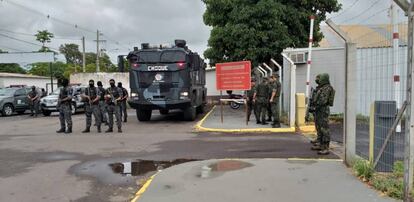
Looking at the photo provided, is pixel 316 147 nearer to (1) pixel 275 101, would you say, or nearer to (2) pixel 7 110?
(1) pixel 275 101

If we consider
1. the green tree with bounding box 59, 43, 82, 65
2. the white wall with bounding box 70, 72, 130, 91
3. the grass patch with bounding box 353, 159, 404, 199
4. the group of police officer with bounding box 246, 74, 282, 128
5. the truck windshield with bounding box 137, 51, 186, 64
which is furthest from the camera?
the green tree with bounding box 59, 43, 82, 65

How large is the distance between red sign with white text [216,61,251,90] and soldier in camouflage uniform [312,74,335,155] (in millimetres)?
6953

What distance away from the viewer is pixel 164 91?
18.1m

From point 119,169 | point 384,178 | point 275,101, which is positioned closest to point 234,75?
point 275,101

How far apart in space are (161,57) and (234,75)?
3.06 m

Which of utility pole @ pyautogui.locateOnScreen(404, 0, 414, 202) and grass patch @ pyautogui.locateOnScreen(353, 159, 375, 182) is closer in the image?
utility pole @ pyautogui.locateOnScreen(404, 0, 414, 202)

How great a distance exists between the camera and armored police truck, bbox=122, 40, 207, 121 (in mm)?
18031

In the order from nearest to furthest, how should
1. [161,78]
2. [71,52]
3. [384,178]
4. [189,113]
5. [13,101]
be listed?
[384,178]
[161,78]
[189,113]
[13,101]
[71,52]

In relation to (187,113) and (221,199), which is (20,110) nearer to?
(187,113)

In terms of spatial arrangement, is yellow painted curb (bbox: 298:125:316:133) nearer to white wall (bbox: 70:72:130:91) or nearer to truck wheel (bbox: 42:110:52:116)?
truck wheel (bbox: 42:110:52:116)

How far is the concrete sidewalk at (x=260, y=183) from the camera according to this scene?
6.43 metres

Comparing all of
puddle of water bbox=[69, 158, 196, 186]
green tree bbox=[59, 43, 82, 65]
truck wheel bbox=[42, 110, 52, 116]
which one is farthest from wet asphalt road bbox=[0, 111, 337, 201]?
green tree bbox=[59, 43, 82, 65]

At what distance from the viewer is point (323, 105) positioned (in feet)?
31.4

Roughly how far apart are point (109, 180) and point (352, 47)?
470cm
